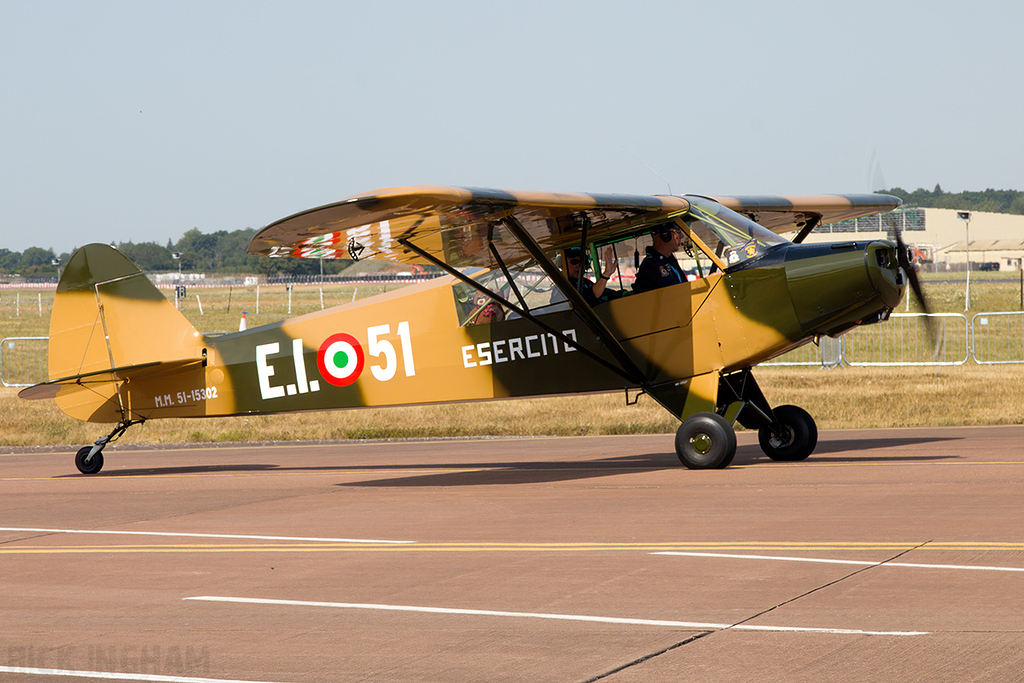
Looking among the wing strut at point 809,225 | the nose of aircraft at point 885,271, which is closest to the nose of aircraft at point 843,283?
the nose of aircraft at point 885,271

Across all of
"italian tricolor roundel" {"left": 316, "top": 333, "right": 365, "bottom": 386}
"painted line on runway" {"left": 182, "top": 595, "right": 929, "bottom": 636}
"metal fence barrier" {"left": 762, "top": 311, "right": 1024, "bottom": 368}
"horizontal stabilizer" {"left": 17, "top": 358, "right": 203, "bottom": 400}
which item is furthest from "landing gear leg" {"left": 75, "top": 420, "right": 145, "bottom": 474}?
"metal fence barrier" {"left": 762, "top": 311, "right": 1024, "bottom": 368}

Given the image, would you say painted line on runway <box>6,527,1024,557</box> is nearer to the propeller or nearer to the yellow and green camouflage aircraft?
the yellow and green camouflage aircraft

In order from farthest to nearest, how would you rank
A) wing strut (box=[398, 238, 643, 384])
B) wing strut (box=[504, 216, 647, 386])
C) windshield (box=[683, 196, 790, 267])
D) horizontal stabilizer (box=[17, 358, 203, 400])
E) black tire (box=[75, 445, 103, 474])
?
1. black tire (box=[75, 445, 103, 474])
2. horizontal stabilizer (box=[17, 358, 203, 400])
3. wing strut (box=[398, 238, 643, 384])
4. windshield (box=[683, 196, 790, 267])
5. wing strut (box=[504, 216, 647, 386])

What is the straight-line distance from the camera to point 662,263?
12195mm

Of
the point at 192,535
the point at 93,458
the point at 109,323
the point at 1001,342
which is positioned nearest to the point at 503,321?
the point at 192,535

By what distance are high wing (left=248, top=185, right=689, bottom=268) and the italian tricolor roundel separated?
1.26 meters

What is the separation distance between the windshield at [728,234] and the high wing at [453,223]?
8.4 inches

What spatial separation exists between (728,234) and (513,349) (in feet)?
9.13

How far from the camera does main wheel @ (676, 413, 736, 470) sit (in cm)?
1159

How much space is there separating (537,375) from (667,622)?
7.16 meters

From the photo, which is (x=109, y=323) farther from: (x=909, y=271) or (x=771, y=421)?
(x=909, y=271)

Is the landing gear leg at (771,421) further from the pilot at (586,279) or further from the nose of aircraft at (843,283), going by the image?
the pilot at (586,279)

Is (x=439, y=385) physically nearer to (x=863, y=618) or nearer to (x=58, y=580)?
(x=58, y=580)

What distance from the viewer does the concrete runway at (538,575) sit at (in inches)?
199
